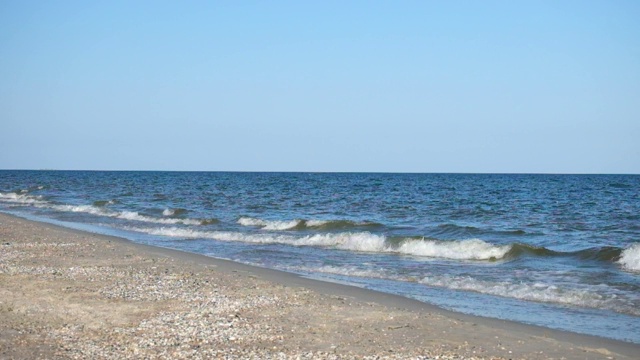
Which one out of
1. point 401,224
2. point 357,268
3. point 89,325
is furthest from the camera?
point 401,224

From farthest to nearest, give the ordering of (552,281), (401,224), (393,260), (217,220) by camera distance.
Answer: (217,220)
(401,224)
(393,260)
(552,281)

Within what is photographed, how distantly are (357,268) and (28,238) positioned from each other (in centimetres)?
1093

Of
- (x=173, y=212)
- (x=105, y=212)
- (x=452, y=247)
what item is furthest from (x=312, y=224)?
(x=105, y=212)

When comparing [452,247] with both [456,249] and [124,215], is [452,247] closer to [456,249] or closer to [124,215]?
[456,249]

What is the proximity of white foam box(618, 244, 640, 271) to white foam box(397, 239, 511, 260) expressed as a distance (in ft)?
10.5

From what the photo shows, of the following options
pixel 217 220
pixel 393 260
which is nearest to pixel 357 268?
pixel 393 260

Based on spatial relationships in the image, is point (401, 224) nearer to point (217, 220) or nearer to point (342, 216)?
point (342, 216)

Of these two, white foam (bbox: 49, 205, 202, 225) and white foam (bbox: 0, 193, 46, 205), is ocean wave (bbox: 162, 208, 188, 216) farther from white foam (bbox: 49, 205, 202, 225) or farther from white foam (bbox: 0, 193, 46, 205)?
white foam (bbox: 0, 193, 46, 205)

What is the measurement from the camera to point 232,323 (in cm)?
940

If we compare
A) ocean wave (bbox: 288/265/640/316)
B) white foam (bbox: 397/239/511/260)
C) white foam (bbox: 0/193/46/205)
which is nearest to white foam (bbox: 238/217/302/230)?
white foam (bbox: 397/239/511/260)

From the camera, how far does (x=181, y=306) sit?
10578mm

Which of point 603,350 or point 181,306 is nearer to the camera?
point 603,350

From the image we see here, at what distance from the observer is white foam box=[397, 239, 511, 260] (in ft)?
64.6

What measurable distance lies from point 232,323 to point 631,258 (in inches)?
479
